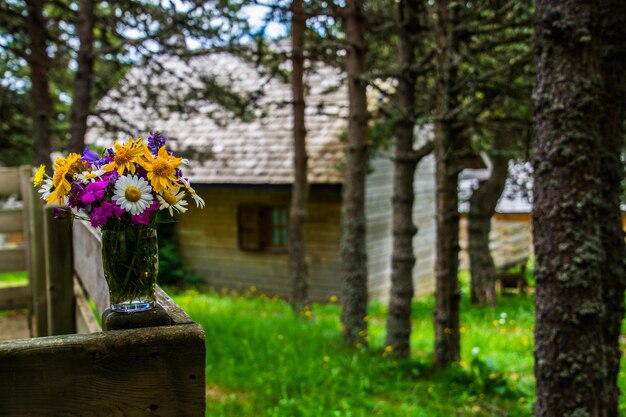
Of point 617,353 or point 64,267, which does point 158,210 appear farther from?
point 617,353

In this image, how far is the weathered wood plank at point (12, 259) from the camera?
5363 mm

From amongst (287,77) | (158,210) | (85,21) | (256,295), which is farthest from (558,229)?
(256,295)

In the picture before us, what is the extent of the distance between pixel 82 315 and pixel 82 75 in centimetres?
555

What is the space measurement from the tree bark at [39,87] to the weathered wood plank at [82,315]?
5478 millimetres

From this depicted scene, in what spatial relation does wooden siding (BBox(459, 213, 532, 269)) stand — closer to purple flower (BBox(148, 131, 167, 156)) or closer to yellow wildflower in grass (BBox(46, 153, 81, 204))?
purple flower (BBox(148, 131, 167, 156))

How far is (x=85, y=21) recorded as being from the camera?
818cm

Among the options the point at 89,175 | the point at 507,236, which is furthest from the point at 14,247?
the point at 507,236

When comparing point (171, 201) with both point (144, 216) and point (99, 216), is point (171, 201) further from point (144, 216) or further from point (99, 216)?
point (99, 216)

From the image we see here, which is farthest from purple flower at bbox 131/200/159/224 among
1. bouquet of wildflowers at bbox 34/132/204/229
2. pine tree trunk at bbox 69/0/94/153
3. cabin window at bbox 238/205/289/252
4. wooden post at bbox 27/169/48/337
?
cabin window at bbox 238/205/289/252

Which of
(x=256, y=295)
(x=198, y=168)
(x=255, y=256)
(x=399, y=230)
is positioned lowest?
(x=256, y=295)

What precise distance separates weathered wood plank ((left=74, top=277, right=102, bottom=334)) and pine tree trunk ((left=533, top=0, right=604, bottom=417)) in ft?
8.92

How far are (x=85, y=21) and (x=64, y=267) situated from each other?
5497mm

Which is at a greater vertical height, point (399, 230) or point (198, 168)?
point (198, 168)

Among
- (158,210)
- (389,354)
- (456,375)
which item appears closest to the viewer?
(158,210)
